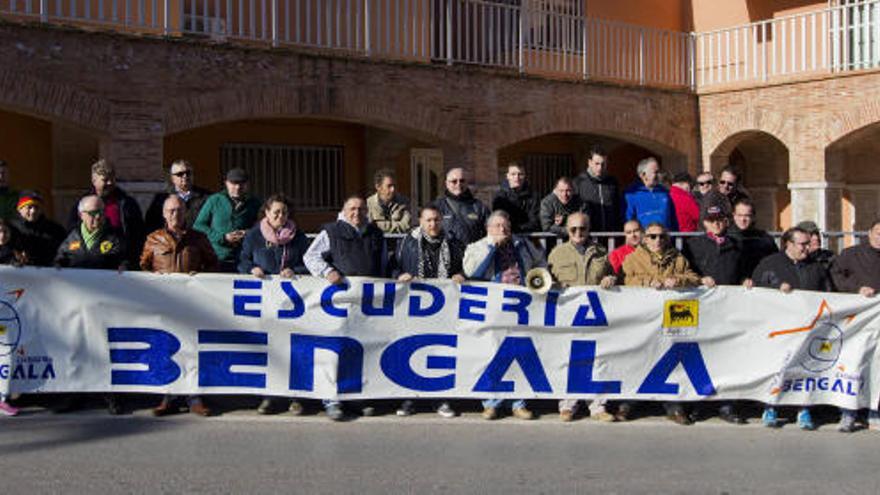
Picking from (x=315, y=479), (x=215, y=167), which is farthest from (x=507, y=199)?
(x=215, y=167)

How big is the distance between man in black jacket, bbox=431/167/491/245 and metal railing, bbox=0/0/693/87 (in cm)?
549

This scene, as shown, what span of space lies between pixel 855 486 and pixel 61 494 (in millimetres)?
4629

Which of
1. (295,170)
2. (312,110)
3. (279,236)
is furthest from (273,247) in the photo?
(295,170)

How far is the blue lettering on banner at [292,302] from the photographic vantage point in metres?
7.47

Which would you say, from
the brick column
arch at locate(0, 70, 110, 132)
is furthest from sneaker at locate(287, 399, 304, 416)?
arch at locate(0, 70, 110, 132)

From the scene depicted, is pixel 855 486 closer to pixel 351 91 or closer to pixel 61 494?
pixel 61 494

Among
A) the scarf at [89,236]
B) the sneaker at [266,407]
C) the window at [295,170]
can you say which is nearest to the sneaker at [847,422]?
the sneaker at [266,407]

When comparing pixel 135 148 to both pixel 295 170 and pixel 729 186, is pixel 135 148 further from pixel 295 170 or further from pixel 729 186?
pixel 729 186

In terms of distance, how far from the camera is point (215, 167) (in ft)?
52.5

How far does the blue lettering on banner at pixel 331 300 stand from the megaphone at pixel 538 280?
1386 mm

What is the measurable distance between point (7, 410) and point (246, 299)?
196cm

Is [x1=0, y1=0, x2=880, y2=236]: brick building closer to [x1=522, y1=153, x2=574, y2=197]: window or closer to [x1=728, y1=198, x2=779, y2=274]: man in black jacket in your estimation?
[x1=522, y1=153, x2=574, y2=197]: window

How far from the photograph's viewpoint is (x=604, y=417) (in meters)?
7.54

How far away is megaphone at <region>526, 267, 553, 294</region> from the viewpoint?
7.43m
